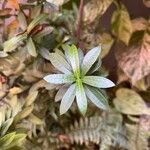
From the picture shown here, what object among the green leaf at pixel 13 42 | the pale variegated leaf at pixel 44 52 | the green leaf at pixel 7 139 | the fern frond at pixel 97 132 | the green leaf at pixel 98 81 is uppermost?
the green leaf at pixel 13 42

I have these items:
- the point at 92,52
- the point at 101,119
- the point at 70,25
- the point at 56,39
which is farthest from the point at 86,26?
the point at 92,52

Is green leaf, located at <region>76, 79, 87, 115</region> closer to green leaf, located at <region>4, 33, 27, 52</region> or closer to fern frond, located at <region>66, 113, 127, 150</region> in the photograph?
green leaf, located at <region>4, 33, 27, 52</region>

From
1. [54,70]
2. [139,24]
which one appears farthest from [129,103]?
[54,70]

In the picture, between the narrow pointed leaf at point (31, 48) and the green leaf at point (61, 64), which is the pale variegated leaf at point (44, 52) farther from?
the green leaf at point (61, 64)

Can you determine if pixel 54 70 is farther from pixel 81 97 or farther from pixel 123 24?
pixel 123 24

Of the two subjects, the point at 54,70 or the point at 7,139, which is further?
the point at 54,70

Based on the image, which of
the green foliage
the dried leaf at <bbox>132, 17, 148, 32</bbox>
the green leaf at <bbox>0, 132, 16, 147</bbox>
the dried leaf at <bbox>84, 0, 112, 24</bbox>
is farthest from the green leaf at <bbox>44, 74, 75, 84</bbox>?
the dried leaf at <bbox>132, 17, 148, 32</bbox>

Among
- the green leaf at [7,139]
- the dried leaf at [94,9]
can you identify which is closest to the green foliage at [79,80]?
the green leaf at [7,139]
